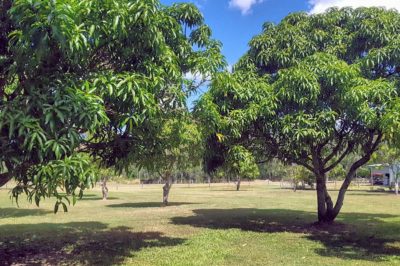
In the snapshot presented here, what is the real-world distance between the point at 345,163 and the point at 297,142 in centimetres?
6245

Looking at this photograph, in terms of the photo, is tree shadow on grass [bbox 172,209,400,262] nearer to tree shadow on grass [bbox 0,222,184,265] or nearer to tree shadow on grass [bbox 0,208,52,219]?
tree shadow on grass [bbox 0,222,184,265]

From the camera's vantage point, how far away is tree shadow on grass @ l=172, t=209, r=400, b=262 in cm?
1175

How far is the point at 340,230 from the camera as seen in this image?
15.9 metres

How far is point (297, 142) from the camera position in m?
12.9

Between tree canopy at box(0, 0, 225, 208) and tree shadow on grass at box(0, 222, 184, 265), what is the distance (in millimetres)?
3015

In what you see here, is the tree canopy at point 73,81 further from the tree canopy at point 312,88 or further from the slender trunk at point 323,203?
the slender trunk at point 323,203

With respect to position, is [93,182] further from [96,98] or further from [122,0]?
[122,0]

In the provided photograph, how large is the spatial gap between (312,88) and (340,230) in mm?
6401

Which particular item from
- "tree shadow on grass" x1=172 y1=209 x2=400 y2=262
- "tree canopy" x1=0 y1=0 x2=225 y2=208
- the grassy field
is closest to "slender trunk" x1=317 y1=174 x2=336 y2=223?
"tree shadow on grass" x1=172 y1=209 x2=400 y2=262

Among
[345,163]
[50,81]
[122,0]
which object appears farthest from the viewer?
[345,163]

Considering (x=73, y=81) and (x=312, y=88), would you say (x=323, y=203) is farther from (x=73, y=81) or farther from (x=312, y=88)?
(x=73, y=81)

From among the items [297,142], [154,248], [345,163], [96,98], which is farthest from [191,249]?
[345,163]

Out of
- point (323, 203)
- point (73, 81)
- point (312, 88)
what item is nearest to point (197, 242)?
point (312, 88)

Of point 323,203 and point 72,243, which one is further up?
point 323,203
